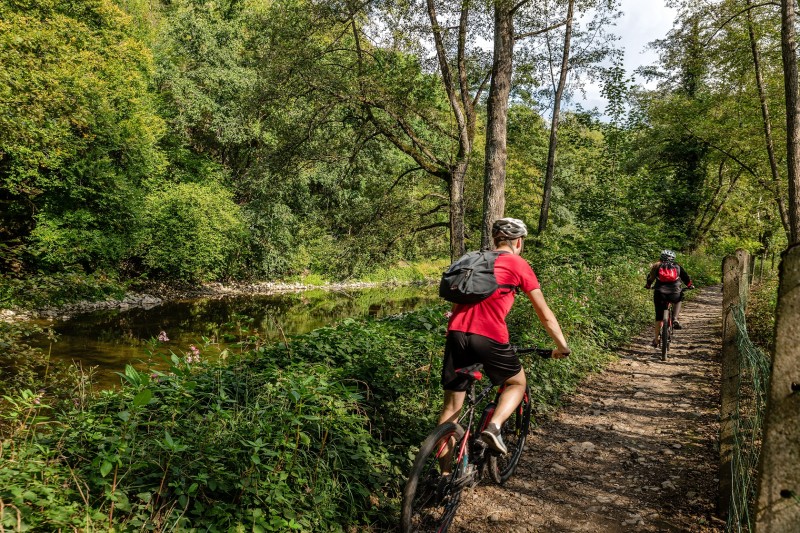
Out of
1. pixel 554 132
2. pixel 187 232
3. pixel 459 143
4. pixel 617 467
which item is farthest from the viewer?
pixel 187 232

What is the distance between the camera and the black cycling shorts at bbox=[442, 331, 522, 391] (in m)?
3.21

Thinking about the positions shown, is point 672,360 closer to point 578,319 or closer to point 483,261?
point 578,319

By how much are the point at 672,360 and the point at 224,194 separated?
26414 millimetres

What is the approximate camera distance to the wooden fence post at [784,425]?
1.49 m

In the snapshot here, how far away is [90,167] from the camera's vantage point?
2148 centimetres

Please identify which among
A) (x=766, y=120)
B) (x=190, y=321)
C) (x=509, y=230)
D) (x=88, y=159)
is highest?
(x=766, y=120)

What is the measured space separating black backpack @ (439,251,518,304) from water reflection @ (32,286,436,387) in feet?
7.00

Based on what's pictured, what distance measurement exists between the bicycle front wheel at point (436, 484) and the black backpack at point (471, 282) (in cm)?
84

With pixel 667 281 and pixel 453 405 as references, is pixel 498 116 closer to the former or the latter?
pixel 667 281

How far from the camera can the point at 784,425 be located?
1.55 metres

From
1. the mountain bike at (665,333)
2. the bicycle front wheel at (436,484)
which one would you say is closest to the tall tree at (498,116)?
the mountain bike at (665,333)

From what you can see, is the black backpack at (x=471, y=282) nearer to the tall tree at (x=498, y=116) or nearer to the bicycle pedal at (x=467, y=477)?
the bicycle pedal at (x=467, y=477)

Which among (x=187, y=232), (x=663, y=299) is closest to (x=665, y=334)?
(x=663, y=299)

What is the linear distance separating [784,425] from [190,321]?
1877 cm
